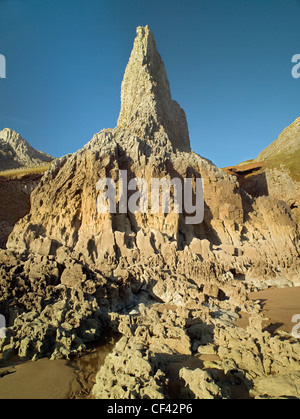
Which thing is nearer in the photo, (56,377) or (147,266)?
(56,377)

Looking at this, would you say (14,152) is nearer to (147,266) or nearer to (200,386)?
(147,266)

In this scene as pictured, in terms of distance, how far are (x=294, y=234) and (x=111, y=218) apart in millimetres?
15291

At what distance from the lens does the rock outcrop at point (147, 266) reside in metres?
5.96

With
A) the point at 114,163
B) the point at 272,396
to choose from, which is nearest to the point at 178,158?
the point at 114,163

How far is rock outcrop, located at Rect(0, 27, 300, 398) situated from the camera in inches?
235

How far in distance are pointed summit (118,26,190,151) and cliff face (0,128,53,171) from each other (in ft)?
101

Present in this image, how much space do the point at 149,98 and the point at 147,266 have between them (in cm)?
1914

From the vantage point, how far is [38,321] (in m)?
8.12

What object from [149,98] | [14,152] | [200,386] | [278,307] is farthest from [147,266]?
[14,152]

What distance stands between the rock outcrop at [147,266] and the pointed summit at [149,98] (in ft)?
0.54

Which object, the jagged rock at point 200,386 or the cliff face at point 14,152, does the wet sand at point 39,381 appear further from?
the cliff face at point 14,152

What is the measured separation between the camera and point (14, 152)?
50.0 m

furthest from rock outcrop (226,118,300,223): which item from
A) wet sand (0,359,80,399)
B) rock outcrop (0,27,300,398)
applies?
wet sand (0,359,80,399)

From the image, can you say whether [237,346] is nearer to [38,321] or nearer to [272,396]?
[272,396]
